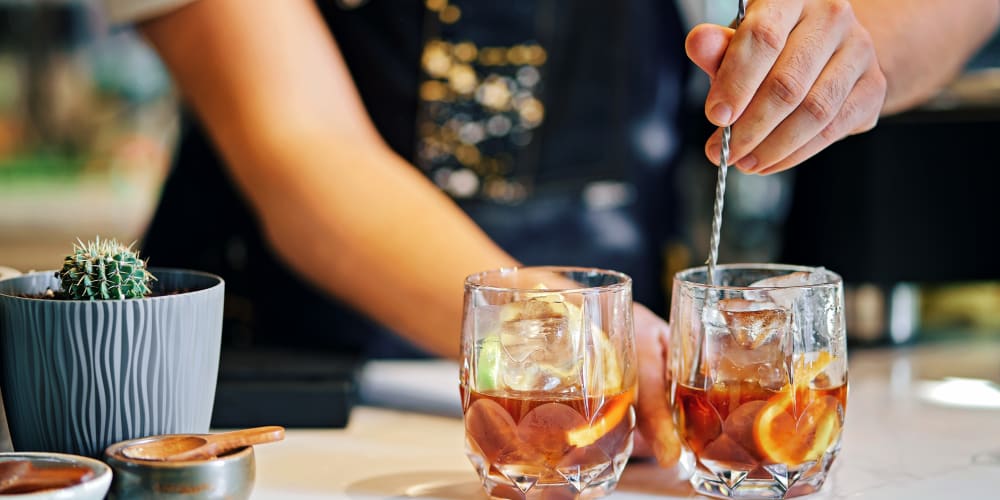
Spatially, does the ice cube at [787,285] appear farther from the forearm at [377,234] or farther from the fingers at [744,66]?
the forearm at [377,234]

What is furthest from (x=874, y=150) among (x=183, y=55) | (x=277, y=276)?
(x=183, y=55)

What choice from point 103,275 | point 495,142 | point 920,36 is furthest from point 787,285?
point 495,142

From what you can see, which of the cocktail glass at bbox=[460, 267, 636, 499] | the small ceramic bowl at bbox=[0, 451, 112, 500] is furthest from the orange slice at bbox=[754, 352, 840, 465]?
the small ceramic bowl at bbox=[0, 451, 112, 500]

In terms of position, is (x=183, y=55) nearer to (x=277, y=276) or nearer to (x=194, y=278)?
(x=277, y=276)

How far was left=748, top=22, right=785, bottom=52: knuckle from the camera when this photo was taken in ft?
2.55

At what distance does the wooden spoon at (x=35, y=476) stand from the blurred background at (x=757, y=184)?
1.08 m

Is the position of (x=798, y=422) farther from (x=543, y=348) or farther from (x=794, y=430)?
(x=543, y=348)

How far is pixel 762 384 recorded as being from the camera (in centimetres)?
78

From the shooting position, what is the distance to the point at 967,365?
127cm

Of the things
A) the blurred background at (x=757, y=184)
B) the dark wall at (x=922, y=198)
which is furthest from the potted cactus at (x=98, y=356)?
the dark wall at (x=922, y=198)

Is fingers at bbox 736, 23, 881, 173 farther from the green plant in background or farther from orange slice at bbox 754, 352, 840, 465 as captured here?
the green plant in background

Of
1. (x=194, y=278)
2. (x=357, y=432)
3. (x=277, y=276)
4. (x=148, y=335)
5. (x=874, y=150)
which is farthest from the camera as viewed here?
(x=874, y=150)

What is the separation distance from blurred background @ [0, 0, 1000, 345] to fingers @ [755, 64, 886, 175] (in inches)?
26.9

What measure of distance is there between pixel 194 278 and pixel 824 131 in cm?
53
